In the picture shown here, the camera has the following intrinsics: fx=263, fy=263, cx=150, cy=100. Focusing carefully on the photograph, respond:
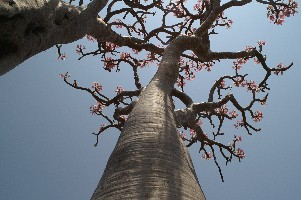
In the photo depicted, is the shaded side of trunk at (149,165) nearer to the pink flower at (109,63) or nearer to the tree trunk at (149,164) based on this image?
the tree trunk at (149,164)

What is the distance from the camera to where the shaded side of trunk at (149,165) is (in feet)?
5.02

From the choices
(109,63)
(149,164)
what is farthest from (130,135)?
(109,63)

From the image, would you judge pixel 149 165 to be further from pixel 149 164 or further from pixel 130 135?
pixel 130 135

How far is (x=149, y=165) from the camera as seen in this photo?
5.73 ft

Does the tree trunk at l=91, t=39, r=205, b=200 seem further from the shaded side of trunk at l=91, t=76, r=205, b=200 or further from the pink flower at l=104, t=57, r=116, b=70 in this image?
the pink flower at l=104, t=57, r=116, b=70

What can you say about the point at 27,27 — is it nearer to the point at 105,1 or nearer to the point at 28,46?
the point at 28,46

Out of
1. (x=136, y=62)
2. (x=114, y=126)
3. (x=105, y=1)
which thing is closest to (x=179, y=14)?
(x=136, y=62)

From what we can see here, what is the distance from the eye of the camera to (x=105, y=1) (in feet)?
11.6

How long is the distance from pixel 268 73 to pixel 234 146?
79.0 inches

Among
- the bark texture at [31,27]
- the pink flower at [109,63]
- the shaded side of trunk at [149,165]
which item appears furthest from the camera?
the pink flower at [109,63]

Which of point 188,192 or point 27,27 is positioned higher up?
point 27,27

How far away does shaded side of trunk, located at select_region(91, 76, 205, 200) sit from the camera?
1.53 meters

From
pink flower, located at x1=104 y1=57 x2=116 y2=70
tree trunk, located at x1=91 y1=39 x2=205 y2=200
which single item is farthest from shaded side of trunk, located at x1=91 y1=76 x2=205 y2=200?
pink flower, located at x1=104 y1=57 x2=116 y2=70

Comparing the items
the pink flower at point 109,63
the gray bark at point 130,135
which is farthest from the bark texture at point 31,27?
the pink flower at point 109,63
